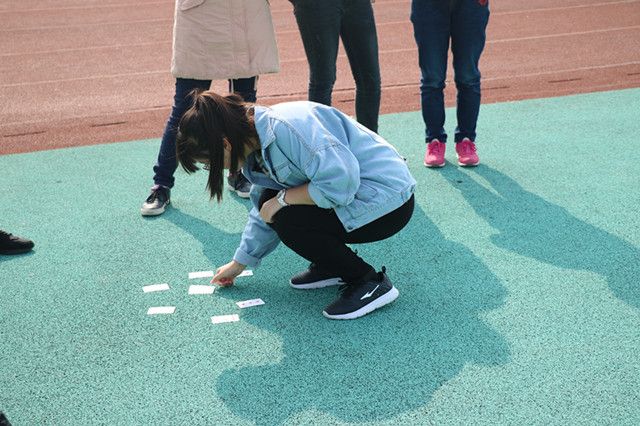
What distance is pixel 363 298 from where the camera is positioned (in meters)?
3.35

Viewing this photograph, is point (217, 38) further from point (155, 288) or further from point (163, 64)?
point (163, 64)

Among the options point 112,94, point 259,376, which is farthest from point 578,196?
point 112,94

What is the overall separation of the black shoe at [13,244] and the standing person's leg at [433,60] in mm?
2478

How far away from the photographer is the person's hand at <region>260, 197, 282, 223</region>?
324 cm

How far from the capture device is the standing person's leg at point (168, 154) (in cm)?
446

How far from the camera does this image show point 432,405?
8.87 ft

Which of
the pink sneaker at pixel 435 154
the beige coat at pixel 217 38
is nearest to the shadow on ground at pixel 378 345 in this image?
the beige coat at pixel 217 38

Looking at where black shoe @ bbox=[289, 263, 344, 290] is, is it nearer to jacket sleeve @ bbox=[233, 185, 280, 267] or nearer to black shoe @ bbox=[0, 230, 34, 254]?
jacket sleeve @ bbox=[233, 185, 280, 267]

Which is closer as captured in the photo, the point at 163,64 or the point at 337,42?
the point at 337,42

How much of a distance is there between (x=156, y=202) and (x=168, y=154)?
0.28 metres

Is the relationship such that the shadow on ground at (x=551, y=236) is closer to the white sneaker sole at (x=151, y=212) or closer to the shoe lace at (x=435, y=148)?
the shoe lace at (x=435, y=148)

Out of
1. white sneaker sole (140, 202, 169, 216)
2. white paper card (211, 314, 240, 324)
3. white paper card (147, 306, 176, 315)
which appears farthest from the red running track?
white paper card (211, 314, 240, 324)

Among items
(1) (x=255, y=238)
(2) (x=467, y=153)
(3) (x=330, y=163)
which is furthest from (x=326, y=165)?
(2) (x=467, y=153)

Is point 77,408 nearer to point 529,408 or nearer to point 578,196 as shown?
point 529,408
